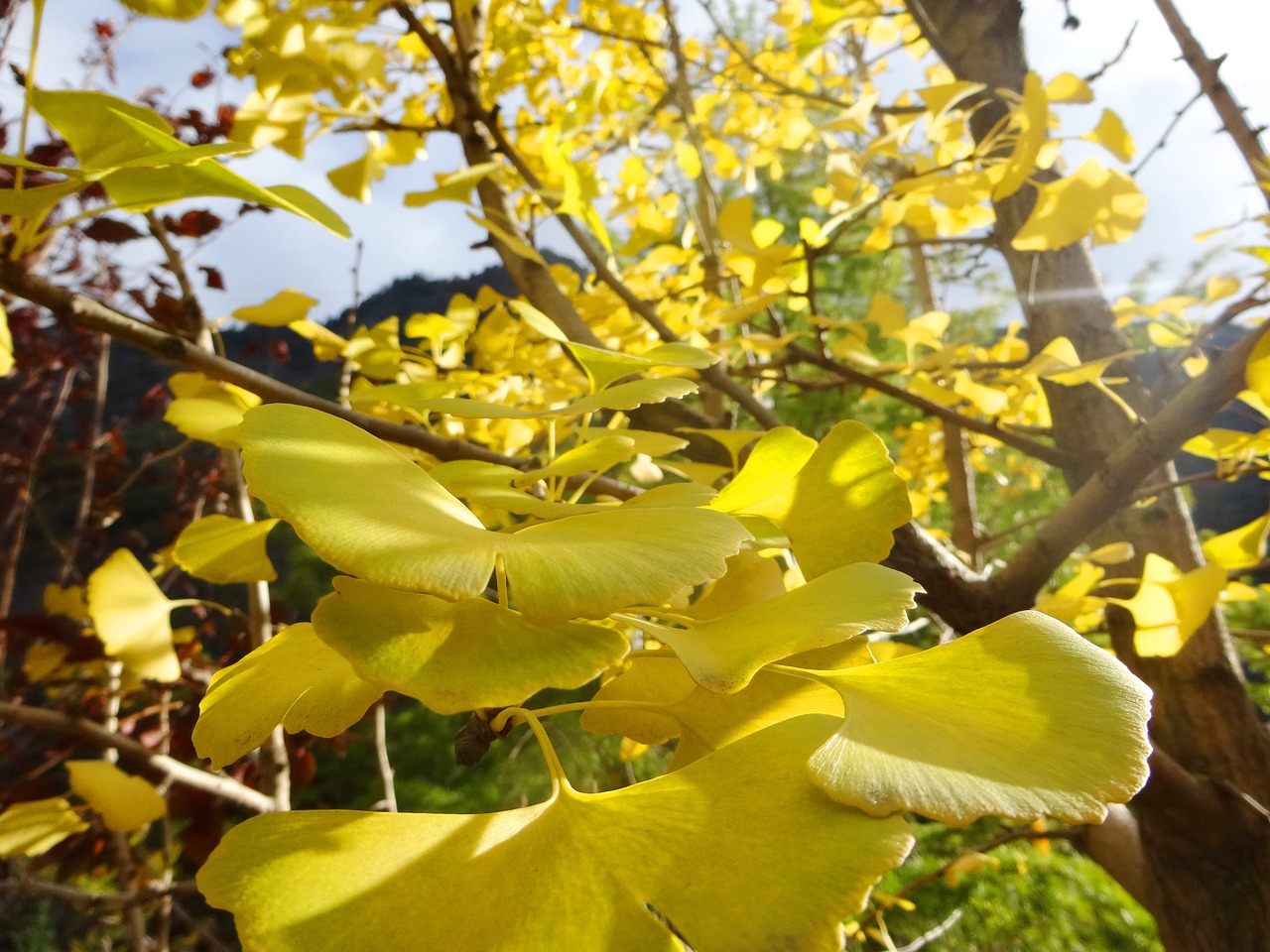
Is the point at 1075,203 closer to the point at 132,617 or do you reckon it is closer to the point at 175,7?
the point at 175,7

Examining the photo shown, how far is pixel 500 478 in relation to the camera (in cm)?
26

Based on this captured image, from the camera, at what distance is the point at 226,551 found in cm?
35

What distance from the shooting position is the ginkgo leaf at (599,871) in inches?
6.3

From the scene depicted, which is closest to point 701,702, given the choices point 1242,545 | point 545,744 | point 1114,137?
point 545,744

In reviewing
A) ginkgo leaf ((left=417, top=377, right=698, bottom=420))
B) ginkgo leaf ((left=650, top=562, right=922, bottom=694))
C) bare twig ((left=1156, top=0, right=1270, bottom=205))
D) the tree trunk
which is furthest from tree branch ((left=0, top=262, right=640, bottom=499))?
bare twig ((left=1156, top=0, right=1270, bottom=205))

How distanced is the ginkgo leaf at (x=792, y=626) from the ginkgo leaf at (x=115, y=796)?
58 cm

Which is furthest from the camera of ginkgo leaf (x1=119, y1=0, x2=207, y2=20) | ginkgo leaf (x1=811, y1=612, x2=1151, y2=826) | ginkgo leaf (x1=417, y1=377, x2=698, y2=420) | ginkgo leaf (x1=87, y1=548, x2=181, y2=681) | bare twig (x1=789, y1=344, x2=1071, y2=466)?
bare twig (x1=789, y1=344, x2=1071, y2=466)

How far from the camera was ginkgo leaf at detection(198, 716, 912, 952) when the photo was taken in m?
0.16

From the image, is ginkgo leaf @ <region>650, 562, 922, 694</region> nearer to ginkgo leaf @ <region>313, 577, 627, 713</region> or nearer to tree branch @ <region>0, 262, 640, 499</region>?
ginkgo leaf @ <region>313, 577, 627, 713</region>

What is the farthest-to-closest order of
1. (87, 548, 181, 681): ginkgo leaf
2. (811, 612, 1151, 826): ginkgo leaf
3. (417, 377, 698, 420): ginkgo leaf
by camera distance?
(87, 548, 181, 681): ginkgo leaf < (417, 377, 698, 420): ginkgo leaf < (811, 612, 1151, 826): ginkgo leaf

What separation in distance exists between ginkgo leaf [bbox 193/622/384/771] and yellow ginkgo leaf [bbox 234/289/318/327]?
39cm

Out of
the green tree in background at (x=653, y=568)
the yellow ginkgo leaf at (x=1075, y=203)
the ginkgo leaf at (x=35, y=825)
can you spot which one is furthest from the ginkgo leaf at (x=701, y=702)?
the ginkgo leaf at (x=35, y=825)

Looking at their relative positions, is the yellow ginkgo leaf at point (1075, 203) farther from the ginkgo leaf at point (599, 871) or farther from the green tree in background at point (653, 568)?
the ginkgo leaf at point (599, 871)

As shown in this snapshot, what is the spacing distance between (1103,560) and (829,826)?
0.74 metres
